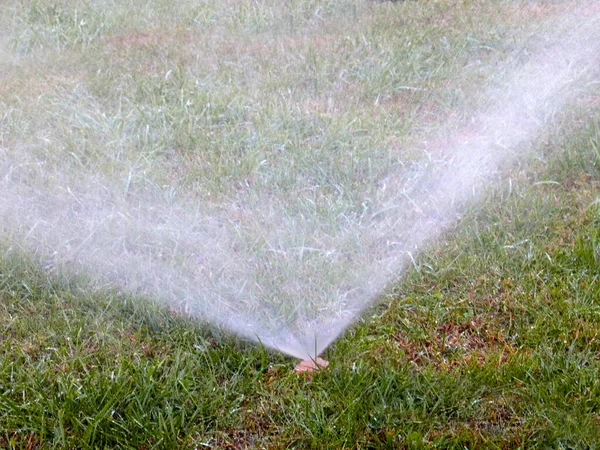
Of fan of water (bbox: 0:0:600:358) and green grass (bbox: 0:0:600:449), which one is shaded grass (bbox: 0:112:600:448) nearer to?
green grass (bbox: 0:0:600:449)

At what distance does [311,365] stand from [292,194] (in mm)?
1071

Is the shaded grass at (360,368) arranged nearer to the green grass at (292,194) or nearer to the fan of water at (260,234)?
the green grass at (292,194)

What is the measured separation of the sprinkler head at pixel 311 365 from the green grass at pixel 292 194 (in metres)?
0.04

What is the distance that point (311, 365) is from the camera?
2676 millimetres

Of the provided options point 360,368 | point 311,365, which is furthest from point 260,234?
point 360,368

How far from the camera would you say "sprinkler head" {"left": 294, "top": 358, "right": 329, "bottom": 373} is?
8.68 feet

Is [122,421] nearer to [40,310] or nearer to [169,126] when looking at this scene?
[40,310]

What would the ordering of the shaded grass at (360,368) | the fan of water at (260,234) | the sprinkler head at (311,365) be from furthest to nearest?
the fan of water at (260,234) → the sprinkler head at (311,365) → the shaded grass at (360,368)

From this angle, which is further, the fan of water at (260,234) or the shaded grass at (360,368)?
the fan of water at (260,234)

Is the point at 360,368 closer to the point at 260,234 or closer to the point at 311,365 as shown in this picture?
the point at 311,365

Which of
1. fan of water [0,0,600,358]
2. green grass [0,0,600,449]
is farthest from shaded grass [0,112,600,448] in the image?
fan of water [0,0,600,358]

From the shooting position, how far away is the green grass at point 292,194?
2459 mm

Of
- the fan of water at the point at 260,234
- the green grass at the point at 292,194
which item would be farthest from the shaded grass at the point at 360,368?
the fan of water at the point at 260,234

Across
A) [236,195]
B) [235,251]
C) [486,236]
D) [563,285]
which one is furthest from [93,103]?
[563,285]
